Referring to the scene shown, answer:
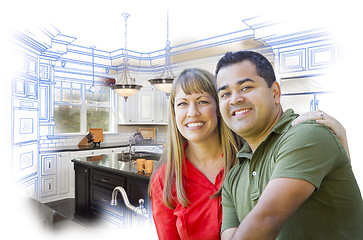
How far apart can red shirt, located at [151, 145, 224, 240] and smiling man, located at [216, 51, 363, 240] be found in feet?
0.46

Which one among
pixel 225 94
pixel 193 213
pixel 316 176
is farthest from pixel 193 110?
pixel 316 176

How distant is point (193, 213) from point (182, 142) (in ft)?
1.04

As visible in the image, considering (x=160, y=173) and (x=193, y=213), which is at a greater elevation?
(x=160, y=173)

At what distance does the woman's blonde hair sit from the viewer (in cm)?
111

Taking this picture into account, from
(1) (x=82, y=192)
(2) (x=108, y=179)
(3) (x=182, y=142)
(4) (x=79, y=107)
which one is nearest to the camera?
(3) (x=182, y=142)

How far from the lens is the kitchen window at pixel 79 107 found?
17.6 feet

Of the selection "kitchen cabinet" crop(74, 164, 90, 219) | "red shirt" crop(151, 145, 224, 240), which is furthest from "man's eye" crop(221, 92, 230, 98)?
"kitchen cabinet" crop(74, 164, 90, 219)

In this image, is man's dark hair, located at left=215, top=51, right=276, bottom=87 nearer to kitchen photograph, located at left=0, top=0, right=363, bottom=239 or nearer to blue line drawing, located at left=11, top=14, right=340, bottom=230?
kitchen photograph, located at left=0, top=0, right=363, bottom=239

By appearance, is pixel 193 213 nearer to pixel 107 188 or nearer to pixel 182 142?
pixel 182 142

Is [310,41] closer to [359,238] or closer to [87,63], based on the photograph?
[359,238]

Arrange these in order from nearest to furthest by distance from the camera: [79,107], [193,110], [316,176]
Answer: [316,176]
[193,110]
[79,107]

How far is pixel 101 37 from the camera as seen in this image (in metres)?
4.61

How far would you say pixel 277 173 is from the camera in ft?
2.25

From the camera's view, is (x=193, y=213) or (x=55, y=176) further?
(x=55, y=176)
